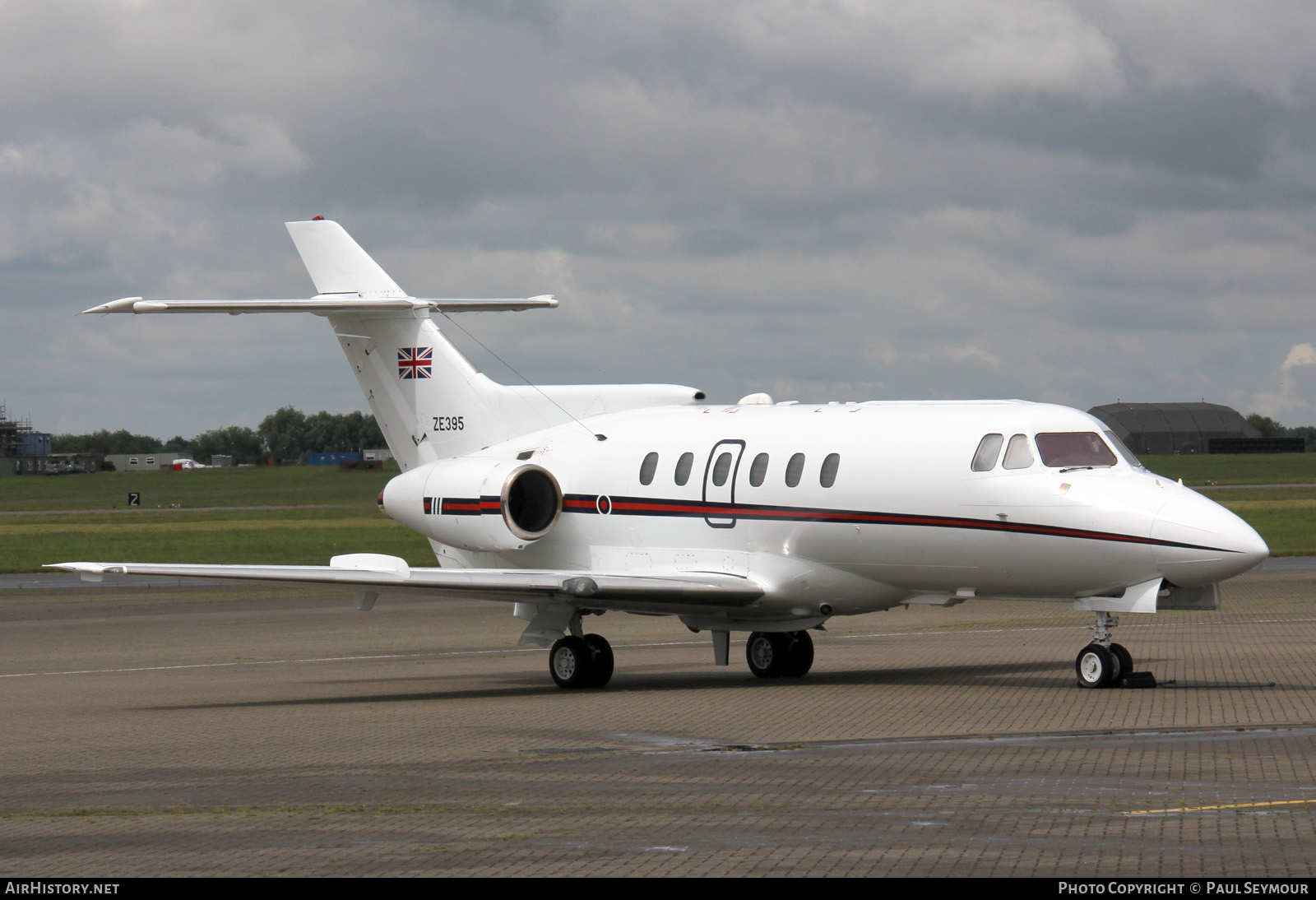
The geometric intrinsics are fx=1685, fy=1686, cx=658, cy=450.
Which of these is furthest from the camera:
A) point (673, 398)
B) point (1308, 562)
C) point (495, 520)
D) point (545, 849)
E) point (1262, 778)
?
point (1308, 562)

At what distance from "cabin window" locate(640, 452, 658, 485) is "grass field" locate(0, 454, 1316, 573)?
64.3 ft

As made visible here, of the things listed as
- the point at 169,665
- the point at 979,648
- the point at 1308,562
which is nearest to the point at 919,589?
→ the point at 979,648

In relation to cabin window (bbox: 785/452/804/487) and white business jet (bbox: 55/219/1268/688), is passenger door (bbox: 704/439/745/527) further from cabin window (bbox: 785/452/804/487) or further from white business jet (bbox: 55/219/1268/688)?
cabin window (bbox: 785/452/804/487)

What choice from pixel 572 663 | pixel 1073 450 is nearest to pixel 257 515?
pixel 572 663

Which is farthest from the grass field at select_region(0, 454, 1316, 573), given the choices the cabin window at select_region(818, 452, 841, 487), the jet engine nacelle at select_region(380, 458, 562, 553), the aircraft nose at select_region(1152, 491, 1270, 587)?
the aircraft nose at select_region(1152, 491, 1270, 587)

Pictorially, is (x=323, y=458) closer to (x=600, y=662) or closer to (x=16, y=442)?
(x=16, y=442)

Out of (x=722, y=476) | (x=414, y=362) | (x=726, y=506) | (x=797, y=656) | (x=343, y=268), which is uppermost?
(x=343, y=268)

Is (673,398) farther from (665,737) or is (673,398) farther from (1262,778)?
(1262,778)

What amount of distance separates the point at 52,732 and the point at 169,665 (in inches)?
325

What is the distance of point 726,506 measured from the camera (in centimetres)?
2136

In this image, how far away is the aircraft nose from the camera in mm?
17438

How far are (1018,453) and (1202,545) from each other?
7.84 ft

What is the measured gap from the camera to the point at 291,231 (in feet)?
86.8

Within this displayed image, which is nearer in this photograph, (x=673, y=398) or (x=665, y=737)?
(x=665, y=737)
